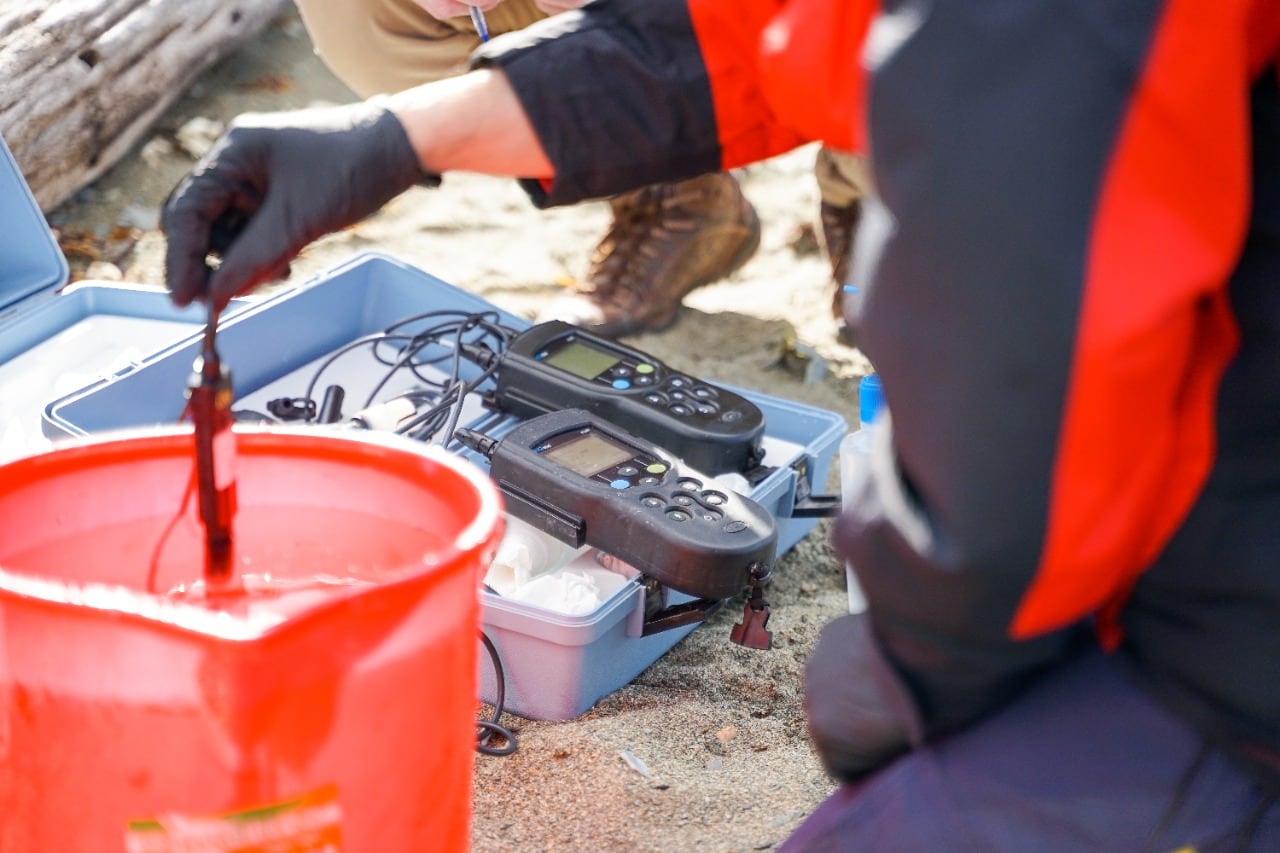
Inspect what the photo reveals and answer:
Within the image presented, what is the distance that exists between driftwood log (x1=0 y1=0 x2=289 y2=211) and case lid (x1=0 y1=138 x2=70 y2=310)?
1.29 feet

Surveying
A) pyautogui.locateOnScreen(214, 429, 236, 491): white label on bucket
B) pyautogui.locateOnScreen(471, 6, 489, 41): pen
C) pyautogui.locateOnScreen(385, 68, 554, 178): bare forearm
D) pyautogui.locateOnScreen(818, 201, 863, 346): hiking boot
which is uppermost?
pyautogui.locateOnScreen(385, 68, 554, 178): bare forearm

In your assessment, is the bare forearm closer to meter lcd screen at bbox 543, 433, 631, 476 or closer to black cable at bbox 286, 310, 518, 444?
meter lcd screen at bbox 543, 433, 631, 476

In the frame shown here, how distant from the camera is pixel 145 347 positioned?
1.74 m

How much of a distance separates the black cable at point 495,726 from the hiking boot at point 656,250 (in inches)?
34.9

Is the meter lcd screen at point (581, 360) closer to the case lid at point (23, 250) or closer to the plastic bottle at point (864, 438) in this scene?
the plastic bottle at point (864, 438)

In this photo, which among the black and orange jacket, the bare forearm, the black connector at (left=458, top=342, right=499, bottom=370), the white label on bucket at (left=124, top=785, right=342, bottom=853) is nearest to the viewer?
→ the black and orange jacket

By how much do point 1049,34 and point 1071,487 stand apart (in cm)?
20

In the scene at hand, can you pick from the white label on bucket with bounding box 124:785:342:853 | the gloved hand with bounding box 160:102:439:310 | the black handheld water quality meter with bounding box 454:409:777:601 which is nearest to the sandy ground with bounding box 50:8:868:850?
the black handheld water quality meter with bounding box 454:409:777:601

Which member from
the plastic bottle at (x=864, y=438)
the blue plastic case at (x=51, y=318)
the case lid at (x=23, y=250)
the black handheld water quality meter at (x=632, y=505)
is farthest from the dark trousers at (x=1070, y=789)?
the case lid at (x=23, y=250)

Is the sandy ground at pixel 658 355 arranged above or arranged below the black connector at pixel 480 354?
below

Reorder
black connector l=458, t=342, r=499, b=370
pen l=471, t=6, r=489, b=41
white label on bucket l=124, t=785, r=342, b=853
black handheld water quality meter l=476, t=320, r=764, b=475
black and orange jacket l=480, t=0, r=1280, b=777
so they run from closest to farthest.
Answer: black and orange jacket l=480, t=0, r=1280, b=777 → white label on bucket l=124, t=785, r=342, b=853 → black handheld water quality meter l=476, t=320, r=764, b=475 → black connector l=458, t=342, r=499, b=370 → pen l=471, t=6, r=489, b=41

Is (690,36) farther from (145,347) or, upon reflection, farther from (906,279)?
(145,347)

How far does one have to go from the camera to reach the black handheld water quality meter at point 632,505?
1.25 meters

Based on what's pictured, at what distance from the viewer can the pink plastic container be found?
2.43 ft
